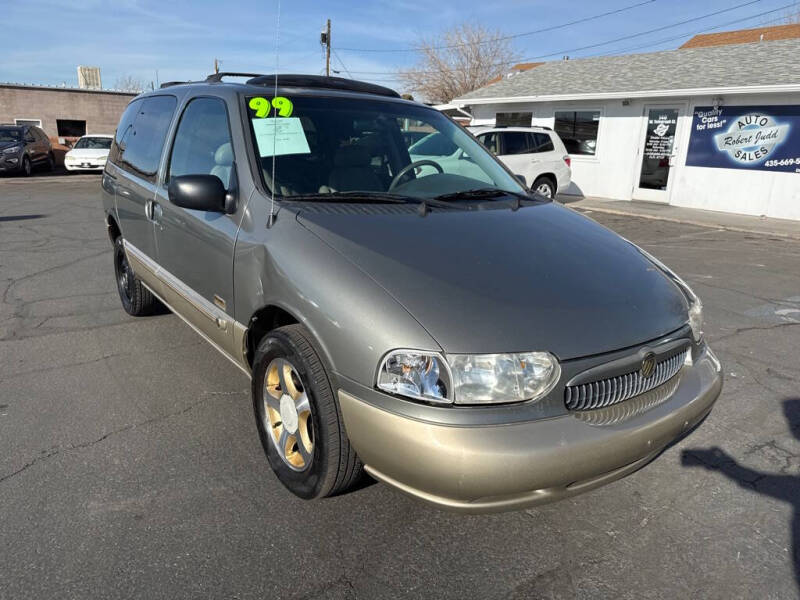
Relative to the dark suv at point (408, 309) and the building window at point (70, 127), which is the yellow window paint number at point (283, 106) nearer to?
the dark suv at point (408, 309)

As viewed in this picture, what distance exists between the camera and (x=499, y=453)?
6.32ft

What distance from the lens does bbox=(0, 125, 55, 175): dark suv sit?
736 inches

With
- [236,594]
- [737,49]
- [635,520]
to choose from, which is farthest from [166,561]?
[737,49]

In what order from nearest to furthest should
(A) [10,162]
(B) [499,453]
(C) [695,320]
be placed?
1. (B) [499,453]
2. (C) [695,320]
3. (A) [10,162]

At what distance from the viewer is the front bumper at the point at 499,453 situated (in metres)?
1.93

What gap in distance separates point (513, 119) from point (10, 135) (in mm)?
16378

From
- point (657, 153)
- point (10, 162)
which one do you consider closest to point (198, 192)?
point (657, 153)

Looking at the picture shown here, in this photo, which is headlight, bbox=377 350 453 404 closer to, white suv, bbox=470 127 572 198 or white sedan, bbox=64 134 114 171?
white suv, bbox=470 127 572 198

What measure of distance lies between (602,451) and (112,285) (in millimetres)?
5635

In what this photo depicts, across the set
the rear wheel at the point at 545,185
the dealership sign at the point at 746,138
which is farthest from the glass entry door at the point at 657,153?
the rear wheel at the point at 545,185

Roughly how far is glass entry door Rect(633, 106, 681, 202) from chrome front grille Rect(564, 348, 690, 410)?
14194mm

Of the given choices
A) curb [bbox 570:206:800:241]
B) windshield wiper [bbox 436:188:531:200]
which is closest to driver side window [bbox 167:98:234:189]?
windshield wiper [bbox 436:188:531:200]

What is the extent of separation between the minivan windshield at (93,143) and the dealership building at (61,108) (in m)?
5.77

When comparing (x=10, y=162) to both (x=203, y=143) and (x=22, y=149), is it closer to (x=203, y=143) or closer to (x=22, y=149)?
(x=22, y=149)
